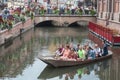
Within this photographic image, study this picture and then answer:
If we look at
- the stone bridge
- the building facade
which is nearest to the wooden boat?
the building facade

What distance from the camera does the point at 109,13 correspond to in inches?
2272

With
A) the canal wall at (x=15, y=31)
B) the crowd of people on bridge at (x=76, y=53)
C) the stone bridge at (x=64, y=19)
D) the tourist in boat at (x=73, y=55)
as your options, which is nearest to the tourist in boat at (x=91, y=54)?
the crowd of people on bridge at (x=76, y=53)

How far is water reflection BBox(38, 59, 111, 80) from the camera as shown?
2758 cm

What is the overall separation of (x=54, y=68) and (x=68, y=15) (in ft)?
124

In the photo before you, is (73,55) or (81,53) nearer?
(73,55)

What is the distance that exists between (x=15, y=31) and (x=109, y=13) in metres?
15.1

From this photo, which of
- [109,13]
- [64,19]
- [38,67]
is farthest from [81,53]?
[64,19]

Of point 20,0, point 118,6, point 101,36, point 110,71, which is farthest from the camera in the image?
Result: point 20,0

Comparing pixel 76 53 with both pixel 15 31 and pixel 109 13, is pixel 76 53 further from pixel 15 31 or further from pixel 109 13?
pixel 109 13

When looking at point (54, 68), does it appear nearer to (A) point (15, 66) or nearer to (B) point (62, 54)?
(B) point (62, 54)

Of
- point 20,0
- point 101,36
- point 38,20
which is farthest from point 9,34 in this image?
point 20,0

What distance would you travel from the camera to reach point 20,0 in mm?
90812

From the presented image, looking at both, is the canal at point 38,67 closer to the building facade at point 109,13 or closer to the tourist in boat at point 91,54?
the tourist in boat at point 91,54

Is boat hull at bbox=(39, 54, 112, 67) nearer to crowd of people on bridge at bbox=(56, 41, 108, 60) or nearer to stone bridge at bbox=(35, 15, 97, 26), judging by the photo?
crowd of people on bridge at bbox=(56, 41, 108, 60)
